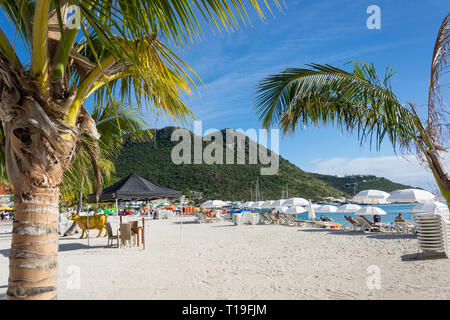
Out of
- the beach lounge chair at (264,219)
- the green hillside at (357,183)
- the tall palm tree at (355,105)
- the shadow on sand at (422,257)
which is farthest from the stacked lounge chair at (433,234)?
the green hillside at (357,183)

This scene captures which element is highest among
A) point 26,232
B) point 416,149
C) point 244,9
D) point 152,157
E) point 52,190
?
point 152,157

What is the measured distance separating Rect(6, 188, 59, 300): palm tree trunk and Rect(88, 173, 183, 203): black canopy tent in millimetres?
8031

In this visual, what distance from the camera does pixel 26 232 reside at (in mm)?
2137

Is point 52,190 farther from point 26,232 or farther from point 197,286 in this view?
point 197,286

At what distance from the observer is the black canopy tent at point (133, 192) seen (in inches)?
395

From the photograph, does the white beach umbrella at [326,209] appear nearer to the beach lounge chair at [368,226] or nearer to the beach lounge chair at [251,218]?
the beach lounge chair at [251,218]

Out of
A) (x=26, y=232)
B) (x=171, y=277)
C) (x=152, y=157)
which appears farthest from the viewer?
(x=152, y=157)

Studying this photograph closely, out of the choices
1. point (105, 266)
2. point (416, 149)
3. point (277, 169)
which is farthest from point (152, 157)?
point (416, 149)

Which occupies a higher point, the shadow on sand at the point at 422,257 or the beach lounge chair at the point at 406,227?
the beach lounge chair at the point at 406,227

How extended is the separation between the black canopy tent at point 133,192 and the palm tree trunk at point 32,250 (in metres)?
8.03

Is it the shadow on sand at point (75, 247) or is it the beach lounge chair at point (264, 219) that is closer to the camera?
the shadow on sand at point (75, 247)

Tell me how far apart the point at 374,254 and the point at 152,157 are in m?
56.7

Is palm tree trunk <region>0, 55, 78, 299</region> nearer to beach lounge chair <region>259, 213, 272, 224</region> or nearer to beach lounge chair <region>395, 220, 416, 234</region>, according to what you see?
beach lounge chair <region>395, 220, 416, 234</region>

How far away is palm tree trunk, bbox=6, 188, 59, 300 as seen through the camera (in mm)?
2125
